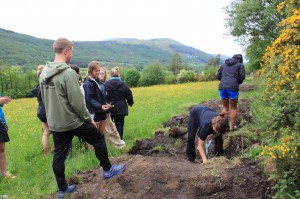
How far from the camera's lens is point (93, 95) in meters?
6.27

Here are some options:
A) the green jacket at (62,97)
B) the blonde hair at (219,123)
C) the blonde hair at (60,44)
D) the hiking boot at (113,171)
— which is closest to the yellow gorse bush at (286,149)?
the blonde hair at (219,123)

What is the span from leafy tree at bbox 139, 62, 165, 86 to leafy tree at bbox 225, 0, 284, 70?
33.0 meters

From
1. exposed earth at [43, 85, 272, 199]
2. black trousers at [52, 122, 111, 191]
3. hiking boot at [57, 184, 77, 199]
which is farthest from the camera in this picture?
hiking boot at [57, 184, 77, 199]

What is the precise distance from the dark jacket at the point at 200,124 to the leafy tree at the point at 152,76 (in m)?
58.1

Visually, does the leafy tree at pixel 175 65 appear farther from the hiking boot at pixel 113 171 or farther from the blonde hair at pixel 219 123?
the hiking boot at pixel 113 171

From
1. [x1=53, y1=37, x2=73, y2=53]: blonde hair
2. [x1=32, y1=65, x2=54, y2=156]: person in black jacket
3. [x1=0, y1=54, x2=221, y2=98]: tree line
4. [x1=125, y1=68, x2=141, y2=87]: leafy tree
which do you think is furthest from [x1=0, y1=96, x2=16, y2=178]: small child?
[x1=125, y1=68, x2=141, y2=87]: leafy tree

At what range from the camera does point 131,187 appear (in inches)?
163

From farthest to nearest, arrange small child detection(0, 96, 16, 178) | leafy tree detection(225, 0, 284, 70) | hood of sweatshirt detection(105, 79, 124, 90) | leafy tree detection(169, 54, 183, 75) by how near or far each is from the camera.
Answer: leafy tree detection(169, 54, 183, 75) < leafy tree detection(225, 0, 284, 70) < hood of sweatshirt detection(105, 79, 124, 90) < small child detection(0, 96, 16, 178)

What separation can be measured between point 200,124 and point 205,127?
303mm

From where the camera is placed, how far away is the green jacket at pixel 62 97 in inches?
155

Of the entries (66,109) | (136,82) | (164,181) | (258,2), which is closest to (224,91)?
(164,181)

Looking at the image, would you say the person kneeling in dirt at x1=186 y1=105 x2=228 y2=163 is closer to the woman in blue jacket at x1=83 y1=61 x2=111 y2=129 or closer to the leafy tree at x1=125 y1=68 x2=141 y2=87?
the woman in blue jacket at x1=83 y1=61 x2=111 y2=129

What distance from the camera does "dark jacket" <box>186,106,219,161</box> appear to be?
482cm

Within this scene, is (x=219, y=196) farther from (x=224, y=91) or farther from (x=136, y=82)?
(x=136, y=82)
